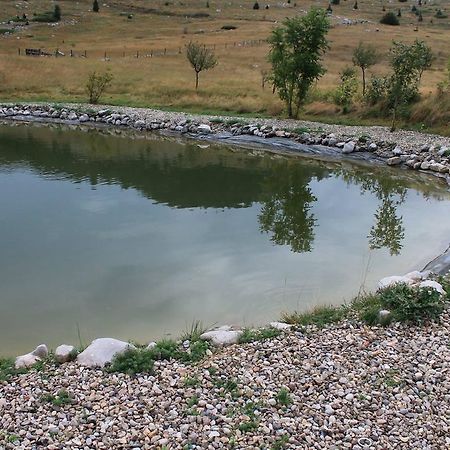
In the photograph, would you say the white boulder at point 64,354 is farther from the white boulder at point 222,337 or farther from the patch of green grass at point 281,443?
the patch of green grass at point 281,443

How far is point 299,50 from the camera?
30.6 metres

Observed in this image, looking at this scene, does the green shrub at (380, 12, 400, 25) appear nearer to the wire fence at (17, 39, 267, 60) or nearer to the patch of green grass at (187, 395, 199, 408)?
the wire fence at (17, 39, 267, 60)

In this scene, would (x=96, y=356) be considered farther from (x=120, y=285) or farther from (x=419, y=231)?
(x=419, y=231)

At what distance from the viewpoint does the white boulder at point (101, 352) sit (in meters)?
8.52

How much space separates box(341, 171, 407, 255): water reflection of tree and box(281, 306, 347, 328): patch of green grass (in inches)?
217

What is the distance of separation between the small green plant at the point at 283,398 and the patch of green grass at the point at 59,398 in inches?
106

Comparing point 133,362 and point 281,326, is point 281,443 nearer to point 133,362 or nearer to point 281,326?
point 133,362

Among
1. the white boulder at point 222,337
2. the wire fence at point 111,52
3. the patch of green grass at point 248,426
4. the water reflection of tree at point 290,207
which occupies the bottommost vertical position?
the water reflection of tree at point 290,207

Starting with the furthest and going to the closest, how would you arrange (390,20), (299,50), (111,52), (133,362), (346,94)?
(390,20)
(111,52)
(346,94)
(299,50)
(133,362)

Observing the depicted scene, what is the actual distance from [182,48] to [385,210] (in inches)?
1886

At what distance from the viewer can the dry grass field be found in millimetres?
36594

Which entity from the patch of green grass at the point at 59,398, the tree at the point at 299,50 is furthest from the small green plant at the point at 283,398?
the tree at the point at 299,50

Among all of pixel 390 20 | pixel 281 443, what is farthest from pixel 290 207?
pixel 390 20

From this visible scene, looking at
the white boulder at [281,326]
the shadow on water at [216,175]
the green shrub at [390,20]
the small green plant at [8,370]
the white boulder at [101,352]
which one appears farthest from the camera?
the green shrub at [390,20]
